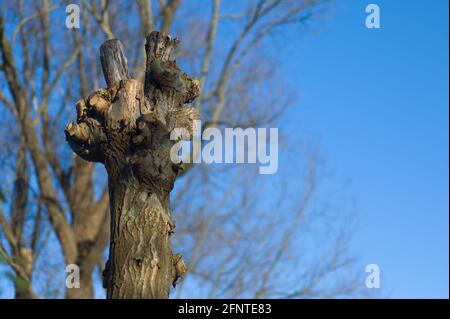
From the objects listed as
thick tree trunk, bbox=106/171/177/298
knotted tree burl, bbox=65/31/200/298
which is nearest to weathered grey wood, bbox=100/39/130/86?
knotted tree burl, bbox=65/31/200/298

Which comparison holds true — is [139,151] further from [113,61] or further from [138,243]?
[113,61]

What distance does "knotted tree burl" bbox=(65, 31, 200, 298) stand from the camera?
3965 millimetres

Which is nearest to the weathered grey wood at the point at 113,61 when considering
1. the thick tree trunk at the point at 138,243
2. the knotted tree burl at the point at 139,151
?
the knotted tree burl at the point at 139,151

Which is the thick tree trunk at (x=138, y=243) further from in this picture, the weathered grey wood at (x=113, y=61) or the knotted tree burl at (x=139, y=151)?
the weathered grey wood at (x=113, y=61)

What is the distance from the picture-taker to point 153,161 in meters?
4.15

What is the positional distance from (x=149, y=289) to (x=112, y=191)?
623mm

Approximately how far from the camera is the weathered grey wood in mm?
4488

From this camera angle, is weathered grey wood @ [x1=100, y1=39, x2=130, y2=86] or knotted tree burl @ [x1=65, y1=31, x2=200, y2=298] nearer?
knotted tree burl @ [x1=65, y1=31, x2=200, y2=298]

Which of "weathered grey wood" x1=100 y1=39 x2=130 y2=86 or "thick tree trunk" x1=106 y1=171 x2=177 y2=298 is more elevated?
"weathered grey wood" x1=100 y1=39 x2=130 y2=86

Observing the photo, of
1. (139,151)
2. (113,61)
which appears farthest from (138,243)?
(113,61)

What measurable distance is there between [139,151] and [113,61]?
0.64 metres

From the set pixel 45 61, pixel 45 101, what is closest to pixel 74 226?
pixel 45 101

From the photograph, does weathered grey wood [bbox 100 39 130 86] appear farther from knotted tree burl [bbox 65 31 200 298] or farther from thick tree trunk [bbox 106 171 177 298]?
thick tree trunk [bbox 106 171 177 298]
